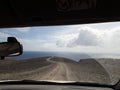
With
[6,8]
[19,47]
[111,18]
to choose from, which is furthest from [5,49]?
[111,18]

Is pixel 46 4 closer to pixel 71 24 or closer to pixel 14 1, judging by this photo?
pixel 14 1

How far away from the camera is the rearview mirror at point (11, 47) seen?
5109 mm

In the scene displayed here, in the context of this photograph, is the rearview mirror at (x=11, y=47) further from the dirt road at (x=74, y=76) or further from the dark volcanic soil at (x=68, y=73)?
the dirt road at (x=74, y=76)

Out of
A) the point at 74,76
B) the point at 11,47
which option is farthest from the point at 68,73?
the point at 11,47

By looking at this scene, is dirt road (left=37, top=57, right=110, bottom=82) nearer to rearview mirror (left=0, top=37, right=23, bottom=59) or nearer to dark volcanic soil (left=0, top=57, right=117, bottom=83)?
dark volcanic soil (left=0, top=57, right=117, bottom=83)

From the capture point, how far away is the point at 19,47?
5188 millimetres

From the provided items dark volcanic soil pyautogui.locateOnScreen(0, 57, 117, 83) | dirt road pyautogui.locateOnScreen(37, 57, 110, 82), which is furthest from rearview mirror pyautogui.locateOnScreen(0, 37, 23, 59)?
dirt road pyautogui.locateOnScreen(37, 57, 110, 82)

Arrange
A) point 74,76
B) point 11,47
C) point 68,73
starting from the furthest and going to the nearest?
point 68,73 < point 74,76 < point 11,47

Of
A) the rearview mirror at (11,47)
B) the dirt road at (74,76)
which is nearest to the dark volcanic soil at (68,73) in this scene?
the dirt road at (74,76)

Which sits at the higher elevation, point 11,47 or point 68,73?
point 11,47

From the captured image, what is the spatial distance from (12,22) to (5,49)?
830 mm

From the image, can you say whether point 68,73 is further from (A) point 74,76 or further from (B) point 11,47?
(B) point 11,47

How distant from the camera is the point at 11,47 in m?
5.13

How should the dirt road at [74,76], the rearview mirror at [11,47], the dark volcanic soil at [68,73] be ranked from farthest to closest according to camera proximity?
the dark volcanic soil at [68,73], the dirt road at [74,76], the rearview mirror at [11,47]
